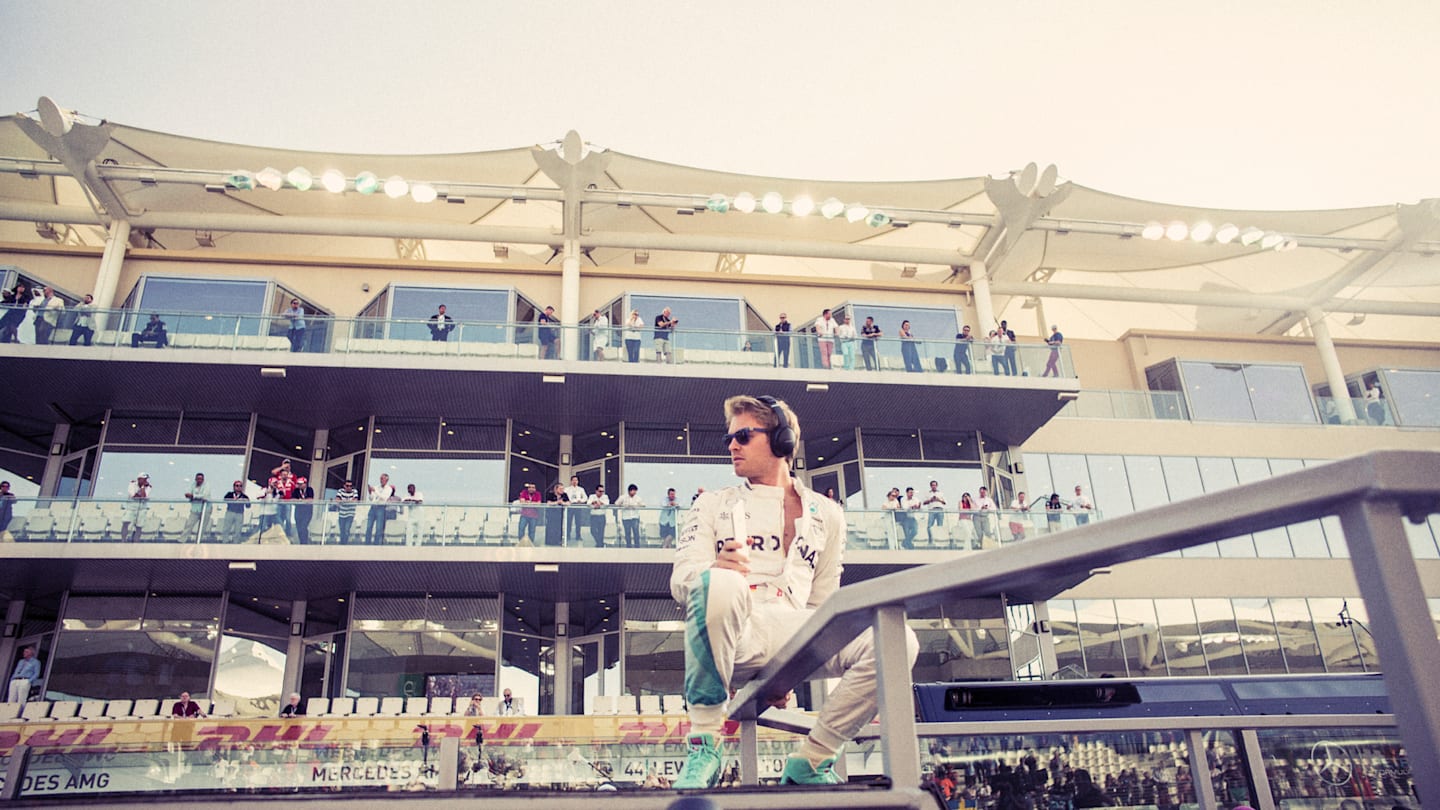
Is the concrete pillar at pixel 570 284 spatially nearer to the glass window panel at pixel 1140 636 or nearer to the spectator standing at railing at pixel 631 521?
the spectator standing at railing at pixel 631 521

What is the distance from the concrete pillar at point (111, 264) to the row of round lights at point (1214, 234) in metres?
23.8

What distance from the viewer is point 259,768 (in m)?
8.60

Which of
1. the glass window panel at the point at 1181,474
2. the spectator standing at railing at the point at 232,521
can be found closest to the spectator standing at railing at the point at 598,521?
the spectator standing at railing at the point at 232,521

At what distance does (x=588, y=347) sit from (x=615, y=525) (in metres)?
3.87

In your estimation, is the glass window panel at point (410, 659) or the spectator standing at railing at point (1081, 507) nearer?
the glass window panel at point (410, 659)

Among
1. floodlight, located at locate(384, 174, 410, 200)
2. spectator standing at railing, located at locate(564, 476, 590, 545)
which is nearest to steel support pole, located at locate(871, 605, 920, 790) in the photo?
spectator standing at railing, located at locate(564, 476, 590, 545)

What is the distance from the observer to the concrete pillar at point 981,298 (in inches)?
914

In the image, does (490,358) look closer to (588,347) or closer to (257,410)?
(588,347)

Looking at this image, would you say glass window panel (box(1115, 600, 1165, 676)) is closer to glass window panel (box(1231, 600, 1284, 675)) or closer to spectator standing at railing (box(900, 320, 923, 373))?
glass window panel (box(1231, 600, 1284, 675))

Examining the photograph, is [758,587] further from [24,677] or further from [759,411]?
[24,677]

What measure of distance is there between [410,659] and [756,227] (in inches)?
519

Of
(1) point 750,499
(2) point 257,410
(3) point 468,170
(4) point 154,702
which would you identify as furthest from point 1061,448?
(1) point 750,499

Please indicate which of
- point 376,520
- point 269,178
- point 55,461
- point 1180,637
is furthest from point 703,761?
point 1180,637

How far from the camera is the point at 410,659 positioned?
1897 cm
